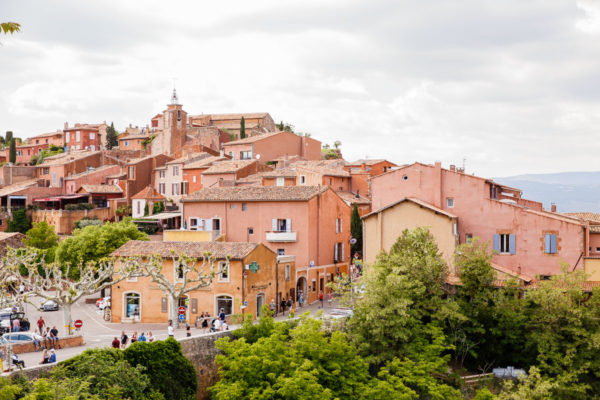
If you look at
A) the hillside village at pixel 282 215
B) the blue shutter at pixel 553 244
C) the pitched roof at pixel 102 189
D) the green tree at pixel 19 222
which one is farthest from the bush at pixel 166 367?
the pitched roof at pixel 102 189

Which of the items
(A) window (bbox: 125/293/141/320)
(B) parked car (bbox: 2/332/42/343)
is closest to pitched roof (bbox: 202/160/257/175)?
(A) window (bbox: 125/293/141/320)

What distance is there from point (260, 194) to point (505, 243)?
67.8 ft

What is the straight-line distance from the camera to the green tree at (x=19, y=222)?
79.2 meters

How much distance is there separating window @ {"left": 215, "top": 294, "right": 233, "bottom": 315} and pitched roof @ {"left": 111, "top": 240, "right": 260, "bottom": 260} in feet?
8.72

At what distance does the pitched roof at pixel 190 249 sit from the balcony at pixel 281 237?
7077 millimetres

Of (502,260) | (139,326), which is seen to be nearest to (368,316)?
(502,260)

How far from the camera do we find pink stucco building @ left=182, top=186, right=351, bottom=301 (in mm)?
52469

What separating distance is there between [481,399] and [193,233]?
27.2 metres

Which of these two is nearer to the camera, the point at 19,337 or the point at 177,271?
the point at 19,337

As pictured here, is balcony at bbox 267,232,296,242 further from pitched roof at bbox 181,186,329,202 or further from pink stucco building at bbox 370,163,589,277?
pink stucco building at bbox 370,163,589,277

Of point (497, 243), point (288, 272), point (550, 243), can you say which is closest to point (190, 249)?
point (288, 272)

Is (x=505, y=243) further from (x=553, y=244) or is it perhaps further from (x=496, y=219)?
(x=553, y=244)

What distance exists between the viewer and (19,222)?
79.9 meters

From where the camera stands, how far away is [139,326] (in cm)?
4384
